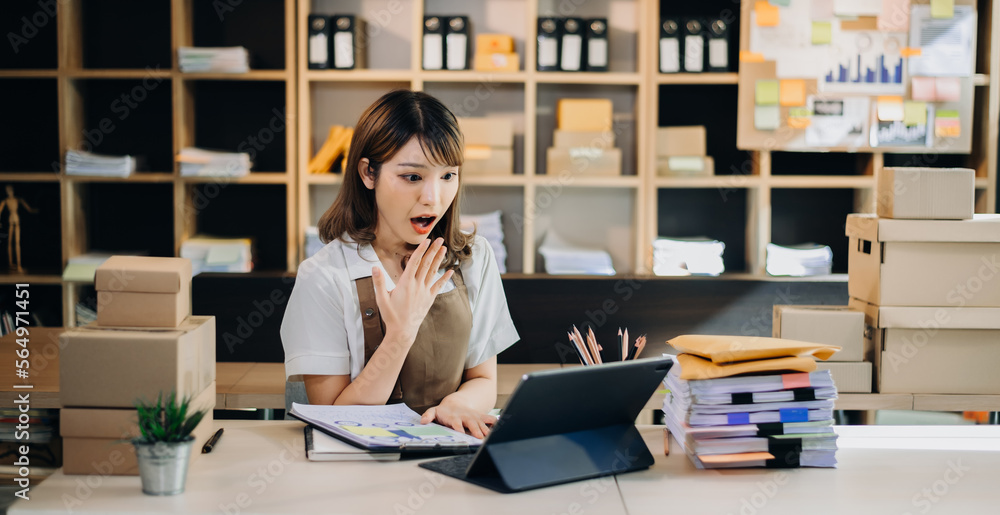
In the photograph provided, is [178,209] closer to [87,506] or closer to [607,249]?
[607,249]

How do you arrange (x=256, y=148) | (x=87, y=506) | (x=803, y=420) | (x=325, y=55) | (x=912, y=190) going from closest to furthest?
(x=87, y=506) → (x=803, y=420) → (x=912, y=190) → (x=325, y=55) → (x=256, y=148)

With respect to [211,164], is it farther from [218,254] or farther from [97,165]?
[97,165]

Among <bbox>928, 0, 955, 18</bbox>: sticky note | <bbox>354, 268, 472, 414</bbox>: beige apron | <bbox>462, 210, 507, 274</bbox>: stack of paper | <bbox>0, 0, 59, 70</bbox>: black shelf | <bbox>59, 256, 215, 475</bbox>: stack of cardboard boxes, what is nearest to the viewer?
<bbox>59, 256, 215, 475</bbox>: stack of cardboard boxes

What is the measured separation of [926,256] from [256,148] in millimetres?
2815

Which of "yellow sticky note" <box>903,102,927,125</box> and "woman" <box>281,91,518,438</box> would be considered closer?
"woman" <box>281,91,518,438</box>

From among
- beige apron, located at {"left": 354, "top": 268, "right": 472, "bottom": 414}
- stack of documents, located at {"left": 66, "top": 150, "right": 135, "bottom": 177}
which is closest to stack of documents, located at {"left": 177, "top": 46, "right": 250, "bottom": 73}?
stack of documents, located at {"left": 66, "top": 150, "right": 135, "bottom": 177}

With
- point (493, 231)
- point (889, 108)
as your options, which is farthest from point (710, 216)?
point (493, 231)

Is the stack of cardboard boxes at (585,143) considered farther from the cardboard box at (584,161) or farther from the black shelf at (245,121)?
the black shelf at (245,121)

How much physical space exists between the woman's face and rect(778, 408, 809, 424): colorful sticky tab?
728mm

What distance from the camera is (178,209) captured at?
3660 millimetres

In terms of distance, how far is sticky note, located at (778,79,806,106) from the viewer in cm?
351

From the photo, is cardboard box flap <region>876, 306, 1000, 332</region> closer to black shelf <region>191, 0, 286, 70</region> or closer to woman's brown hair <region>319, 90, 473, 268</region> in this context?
woman's brown hair <region>319, 90, 473, 268</region>

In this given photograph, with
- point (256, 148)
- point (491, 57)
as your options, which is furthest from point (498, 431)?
point (256, 148)

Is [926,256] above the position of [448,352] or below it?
above
